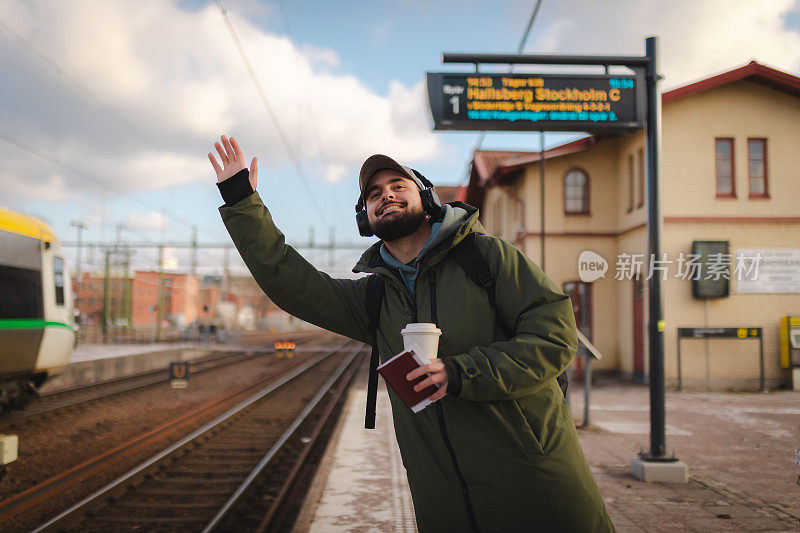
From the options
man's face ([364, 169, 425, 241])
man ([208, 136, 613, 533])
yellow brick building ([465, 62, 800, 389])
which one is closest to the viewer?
man ([208, 136, 613, 533])

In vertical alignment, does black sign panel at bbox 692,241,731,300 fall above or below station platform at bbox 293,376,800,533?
above

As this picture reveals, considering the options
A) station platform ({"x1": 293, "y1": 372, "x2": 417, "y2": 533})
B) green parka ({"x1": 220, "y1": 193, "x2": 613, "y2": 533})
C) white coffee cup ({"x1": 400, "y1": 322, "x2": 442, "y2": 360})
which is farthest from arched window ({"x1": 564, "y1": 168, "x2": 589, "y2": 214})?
white coffee cup ({"x1": 400, "y1": 322, "x2": 442, "y2": 360})

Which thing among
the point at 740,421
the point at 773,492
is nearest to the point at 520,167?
the point at 740,421

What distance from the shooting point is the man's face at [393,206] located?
2336mm

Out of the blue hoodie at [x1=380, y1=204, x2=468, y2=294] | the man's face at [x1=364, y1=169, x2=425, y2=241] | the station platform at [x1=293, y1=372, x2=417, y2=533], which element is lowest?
the station platform at [x1=293, y1=372, x2=417, y2=533]

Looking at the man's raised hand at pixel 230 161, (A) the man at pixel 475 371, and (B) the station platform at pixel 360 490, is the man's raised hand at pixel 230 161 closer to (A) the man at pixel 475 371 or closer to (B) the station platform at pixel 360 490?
(A) the man at pixel 475 371

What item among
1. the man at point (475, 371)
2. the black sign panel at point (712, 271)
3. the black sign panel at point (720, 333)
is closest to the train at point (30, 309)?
the man at point (475, 371)

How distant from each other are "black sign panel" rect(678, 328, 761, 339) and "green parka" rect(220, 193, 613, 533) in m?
15.3

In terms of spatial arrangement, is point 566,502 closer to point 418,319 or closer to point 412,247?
point 418,319

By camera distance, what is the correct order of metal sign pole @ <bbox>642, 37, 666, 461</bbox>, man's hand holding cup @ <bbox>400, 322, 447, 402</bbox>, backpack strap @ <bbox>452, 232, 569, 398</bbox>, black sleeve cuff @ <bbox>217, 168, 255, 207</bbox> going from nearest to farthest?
man's hand holding cup @ <bbox>400, 322, 447, 402</bbox>, backpack strap @ <bbox>452, 232, 569, 398</bbox>, black sleeve cuff @ <bbox>217, 168, 255, 207</bbox>, metal sign pole @ <bbox>642, 37, 666, 461</bbox>

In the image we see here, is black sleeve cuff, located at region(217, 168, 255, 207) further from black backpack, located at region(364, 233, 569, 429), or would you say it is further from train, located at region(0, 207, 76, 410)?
train, located at region(0, 207, 76, 410)

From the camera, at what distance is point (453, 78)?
6.96 metres

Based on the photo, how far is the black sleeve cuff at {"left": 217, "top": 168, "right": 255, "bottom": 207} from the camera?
2.23m

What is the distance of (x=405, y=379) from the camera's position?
1.86 m
